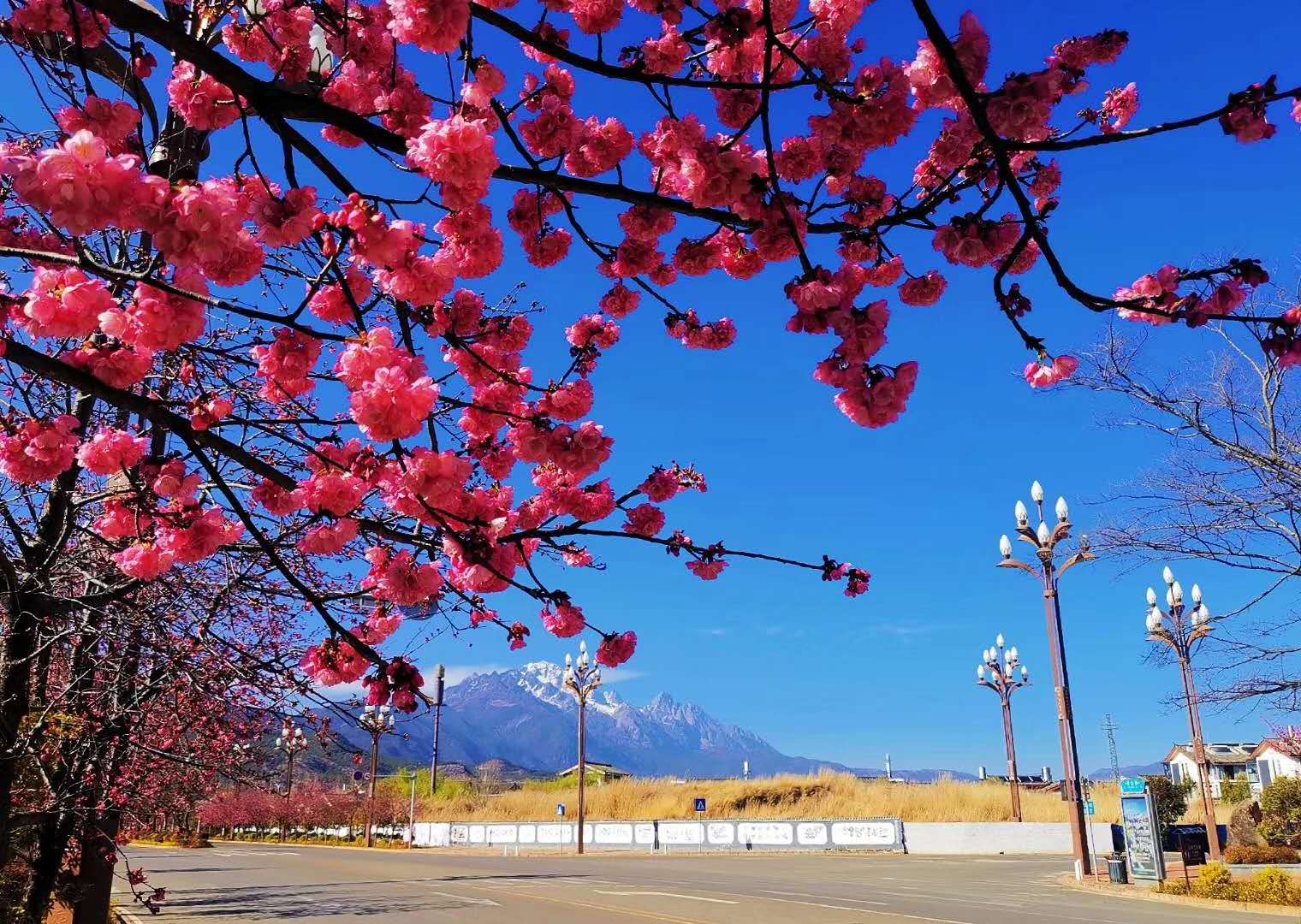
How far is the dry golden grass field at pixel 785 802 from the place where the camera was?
36906 millimetres

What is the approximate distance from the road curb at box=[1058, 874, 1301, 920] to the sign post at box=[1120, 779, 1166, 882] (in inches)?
14.8

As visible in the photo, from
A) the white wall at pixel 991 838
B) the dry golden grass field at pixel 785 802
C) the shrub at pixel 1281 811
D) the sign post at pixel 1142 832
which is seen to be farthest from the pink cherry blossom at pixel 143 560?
the dry golden grass field at pixel 785 802

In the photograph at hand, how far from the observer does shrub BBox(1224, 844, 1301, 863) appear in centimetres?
2083

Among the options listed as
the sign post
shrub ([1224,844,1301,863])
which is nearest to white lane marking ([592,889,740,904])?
the sign post

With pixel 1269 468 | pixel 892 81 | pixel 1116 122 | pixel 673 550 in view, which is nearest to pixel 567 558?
pixel 673 550

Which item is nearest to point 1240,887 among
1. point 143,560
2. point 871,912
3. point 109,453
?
point 871,912

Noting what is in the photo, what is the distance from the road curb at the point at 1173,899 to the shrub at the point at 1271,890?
0.65 ft

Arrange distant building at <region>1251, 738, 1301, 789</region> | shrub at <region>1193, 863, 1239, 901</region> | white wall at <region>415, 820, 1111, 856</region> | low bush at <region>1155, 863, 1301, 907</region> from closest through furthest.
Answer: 1. low bush at <region>1155, 863, 1301, 907</region>
2. shrub at <region>1193, 863, 1239, 901</region>
3. white wall at <region>415, 820, 1111, 856</region>
4. distant building at <region>1251, 738, 1301, 789</region>

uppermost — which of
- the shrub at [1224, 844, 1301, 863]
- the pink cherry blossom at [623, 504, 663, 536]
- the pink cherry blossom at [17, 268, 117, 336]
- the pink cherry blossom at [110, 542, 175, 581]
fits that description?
the pink cherry blossom at [17, 268, 117, 336]

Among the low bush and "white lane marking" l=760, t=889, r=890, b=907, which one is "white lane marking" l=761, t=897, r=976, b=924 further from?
the low bush

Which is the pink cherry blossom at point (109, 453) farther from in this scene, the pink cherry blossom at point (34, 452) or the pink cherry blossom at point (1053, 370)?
the pink cherry blossom at point (1053, 370)

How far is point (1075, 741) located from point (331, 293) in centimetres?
1893

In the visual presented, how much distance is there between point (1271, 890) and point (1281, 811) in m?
16.2

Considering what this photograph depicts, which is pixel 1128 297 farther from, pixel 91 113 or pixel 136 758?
pixel 136 758
